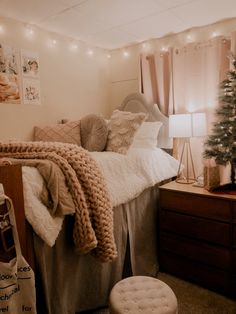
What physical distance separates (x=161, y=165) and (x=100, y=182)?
1.08 meters

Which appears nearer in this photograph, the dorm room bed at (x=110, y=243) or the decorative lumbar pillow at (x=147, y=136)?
the dorm room bed at (x=110, y=243)

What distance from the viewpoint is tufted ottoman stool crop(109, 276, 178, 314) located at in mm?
1177

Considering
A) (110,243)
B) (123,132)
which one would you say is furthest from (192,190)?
(110,243)

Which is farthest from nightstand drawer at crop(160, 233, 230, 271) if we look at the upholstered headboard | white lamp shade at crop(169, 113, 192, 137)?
the upholstered headboard

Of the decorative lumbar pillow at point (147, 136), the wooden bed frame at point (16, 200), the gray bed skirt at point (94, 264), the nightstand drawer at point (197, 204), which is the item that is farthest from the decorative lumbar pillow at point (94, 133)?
the wooden bed frame at point (16, 200)

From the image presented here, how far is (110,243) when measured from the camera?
1438 millimetres

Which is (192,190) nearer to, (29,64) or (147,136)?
(147,136)

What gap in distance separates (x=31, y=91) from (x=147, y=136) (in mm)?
1308

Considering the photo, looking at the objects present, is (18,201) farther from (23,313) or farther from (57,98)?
(57,98)

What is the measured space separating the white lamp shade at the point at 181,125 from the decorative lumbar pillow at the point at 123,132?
30 centimetres

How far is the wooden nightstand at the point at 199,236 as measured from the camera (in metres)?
1.83

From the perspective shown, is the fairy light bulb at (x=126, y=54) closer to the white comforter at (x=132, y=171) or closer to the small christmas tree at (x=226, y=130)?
the white comforter at (x=132, y=171)

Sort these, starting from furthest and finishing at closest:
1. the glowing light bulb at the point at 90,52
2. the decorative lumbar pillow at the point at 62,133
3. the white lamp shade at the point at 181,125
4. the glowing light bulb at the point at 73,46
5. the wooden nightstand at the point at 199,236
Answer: the glowing light bulb at the point at 90,52, the glowing light bulb at the point at 73,46, the decorative lumbar pillow at the point at 62,133, the white lamp shade at the point at 181,125, the wooden nightstand at the point at 199,236

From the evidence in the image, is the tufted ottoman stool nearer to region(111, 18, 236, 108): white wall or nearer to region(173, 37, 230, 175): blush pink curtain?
region(173, 37, 230, 175): blush pink curtain
